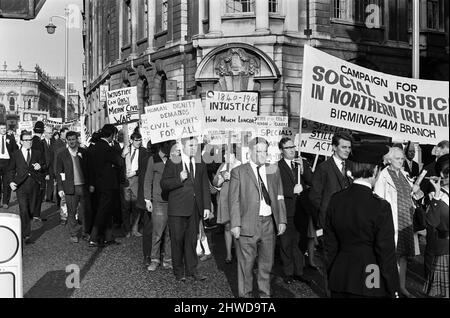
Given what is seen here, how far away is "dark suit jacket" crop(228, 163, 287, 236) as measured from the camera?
22.5 feet

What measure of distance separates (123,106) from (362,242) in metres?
11.0

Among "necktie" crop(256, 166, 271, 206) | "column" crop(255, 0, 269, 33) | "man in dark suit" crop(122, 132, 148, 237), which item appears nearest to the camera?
"necktie" crop(256, 166, 271, 206)

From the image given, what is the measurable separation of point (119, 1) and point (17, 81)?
10281cm

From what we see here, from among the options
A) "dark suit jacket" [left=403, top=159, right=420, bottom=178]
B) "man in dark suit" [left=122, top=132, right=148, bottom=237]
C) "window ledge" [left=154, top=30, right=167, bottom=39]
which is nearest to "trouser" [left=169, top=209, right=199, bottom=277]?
"man in dark suit" [left=122, top=132, right=148, bottom=237]

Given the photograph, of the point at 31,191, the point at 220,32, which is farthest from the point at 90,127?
the point at 31,191

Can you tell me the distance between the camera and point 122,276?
836cm

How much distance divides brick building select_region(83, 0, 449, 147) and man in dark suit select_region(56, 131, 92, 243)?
14.9 m

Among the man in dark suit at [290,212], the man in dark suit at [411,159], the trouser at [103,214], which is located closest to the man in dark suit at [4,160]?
the trouser at [103,214]

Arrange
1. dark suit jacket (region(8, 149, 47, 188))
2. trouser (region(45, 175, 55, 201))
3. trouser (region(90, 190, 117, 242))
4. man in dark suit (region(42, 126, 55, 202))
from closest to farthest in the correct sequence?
trouser (region(90, 190, 117, 242)), dark suit jacket (region(8, 149, 47, 188)), man in dark suit (region(42, 126, 55, 202)), trouser (region(45, 175, 55, 201))

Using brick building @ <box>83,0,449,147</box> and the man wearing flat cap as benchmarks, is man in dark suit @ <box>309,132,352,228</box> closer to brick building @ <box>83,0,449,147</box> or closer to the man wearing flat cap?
the man wearing flat cap

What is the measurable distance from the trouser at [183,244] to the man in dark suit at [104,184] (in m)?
2.89

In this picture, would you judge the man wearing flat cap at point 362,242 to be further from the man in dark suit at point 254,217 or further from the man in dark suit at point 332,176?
the man in dark suit at point 332,176

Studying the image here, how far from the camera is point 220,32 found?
26391 millimetres

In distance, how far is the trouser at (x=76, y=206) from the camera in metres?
11.2
